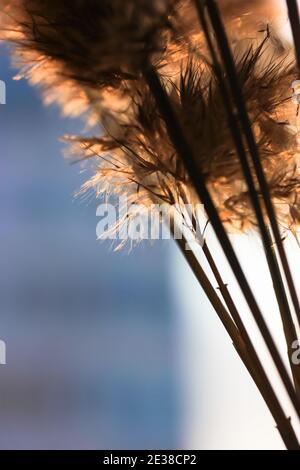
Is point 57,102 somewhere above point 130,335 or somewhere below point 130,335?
above

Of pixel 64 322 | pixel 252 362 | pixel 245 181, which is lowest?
pixel 64 322

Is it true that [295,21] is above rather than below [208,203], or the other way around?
above

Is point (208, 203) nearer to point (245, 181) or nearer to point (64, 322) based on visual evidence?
point (245, 181)

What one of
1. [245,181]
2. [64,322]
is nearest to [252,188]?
[245,181]

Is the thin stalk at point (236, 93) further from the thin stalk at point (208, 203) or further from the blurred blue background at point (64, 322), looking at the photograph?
the blurred blue background at point (64, 322)

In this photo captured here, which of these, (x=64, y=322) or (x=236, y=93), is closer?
(x=236, y=93)
